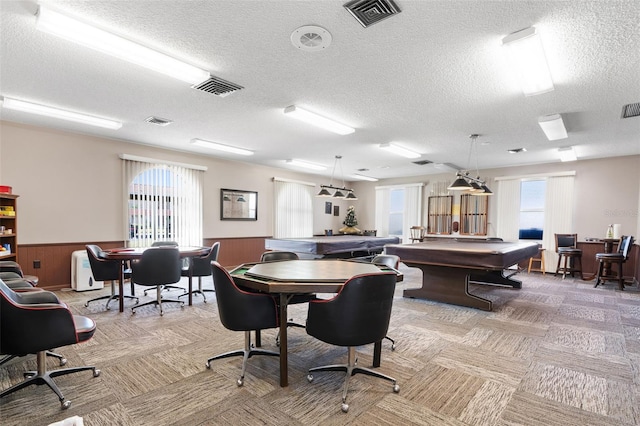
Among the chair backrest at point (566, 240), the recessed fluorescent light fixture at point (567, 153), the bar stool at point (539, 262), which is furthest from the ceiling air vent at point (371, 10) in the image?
the bar stool at point (539, 262)

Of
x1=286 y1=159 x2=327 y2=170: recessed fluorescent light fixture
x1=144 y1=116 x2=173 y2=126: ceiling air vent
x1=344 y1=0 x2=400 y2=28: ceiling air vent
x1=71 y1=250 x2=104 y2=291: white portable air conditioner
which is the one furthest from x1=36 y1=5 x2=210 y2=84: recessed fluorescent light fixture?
x1=286 y1=159 x2=327 y2=170: recessed fluorescent light fixture

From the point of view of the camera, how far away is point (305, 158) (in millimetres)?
7645

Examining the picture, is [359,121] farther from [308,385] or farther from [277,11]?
[308,385]

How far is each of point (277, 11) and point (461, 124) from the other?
11.7 feet

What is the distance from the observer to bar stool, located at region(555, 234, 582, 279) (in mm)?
7129

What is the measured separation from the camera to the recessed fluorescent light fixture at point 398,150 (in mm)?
6156

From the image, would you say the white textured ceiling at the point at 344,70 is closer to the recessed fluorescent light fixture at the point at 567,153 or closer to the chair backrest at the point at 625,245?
the recessed fluorescent light fixture at the point at 567,153

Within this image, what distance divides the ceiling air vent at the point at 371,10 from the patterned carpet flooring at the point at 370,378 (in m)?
2.73

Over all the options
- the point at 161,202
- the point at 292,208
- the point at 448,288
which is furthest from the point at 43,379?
the point at 292,208

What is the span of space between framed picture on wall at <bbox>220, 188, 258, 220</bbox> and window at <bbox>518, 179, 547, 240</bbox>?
6.96m

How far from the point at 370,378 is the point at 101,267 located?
159 inches

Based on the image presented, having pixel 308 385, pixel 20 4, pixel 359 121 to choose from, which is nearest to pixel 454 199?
pixel 359 121

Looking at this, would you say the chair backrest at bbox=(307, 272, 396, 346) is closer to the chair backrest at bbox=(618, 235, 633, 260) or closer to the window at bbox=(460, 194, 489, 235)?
the chair backrest at bbox=(618, 235, 633, 260)

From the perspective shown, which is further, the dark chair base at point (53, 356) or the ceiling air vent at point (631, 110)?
the ceiling air vent at point (631, 110)
